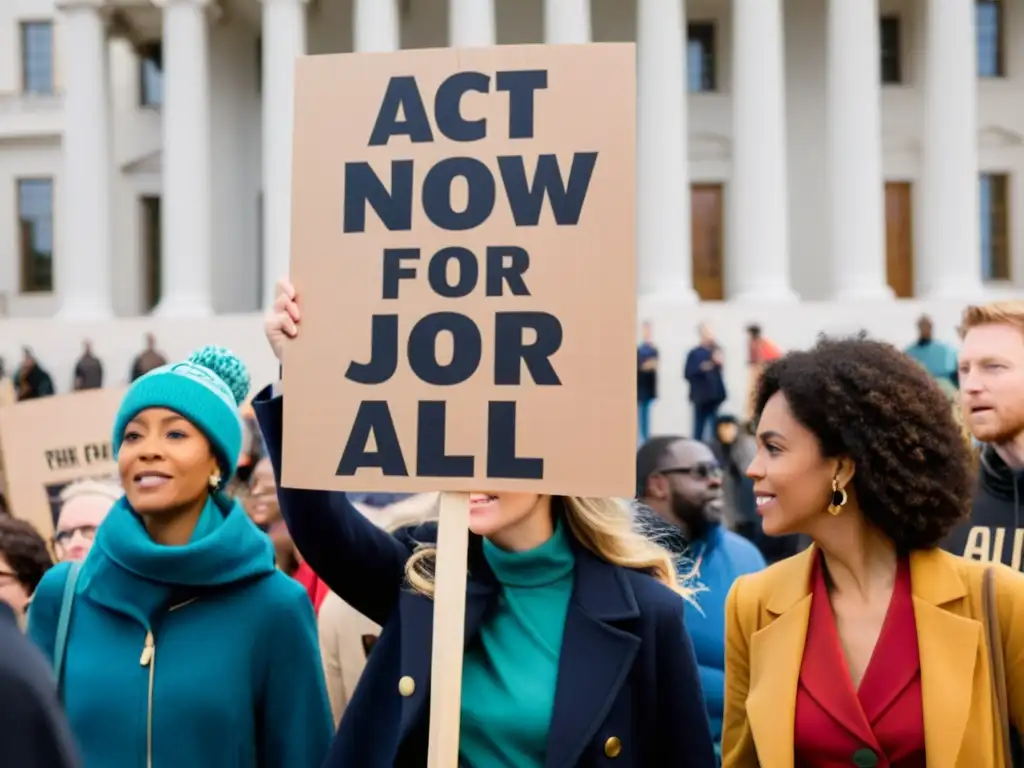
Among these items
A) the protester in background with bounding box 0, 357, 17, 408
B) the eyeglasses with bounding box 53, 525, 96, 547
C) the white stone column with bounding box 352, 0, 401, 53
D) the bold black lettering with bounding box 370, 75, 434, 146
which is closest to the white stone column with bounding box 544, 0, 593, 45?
the white stone column with bounding box 352, 0, 401, 53

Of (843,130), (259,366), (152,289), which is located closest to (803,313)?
(843,130)

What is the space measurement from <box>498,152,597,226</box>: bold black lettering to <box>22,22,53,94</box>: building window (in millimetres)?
39572

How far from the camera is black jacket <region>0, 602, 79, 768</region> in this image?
1849 mm

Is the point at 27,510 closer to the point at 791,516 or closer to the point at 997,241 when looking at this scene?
the point at 791,516

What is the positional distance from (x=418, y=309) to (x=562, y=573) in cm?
77

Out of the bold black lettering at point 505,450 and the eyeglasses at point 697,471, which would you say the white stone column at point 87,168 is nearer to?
the eyeglasses at point 697,471

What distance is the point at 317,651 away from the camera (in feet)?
12.0

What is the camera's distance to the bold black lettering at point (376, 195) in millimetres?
3215

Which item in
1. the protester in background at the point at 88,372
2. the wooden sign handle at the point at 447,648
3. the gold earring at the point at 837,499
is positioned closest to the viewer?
the wooden sign handle at the point at 447,648

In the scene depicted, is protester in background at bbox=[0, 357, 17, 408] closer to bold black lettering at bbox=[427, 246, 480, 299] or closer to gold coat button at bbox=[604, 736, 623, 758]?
bold black lettering at bbox=[427, 246, 480, 299]

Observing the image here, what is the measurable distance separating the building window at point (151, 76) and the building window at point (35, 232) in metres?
4.45

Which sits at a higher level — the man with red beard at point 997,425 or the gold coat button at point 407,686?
the man with red beard at point 997,425

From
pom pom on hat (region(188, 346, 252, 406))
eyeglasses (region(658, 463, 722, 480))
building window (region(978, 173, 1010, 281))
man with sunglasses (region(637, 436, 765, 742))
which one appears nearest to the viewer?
pom pom on hat (region(188, 346, 252, 406))

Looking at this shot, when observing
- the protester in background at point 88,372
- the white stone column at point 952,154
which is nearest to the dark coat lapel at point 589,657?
the protester in background at point 88,372
